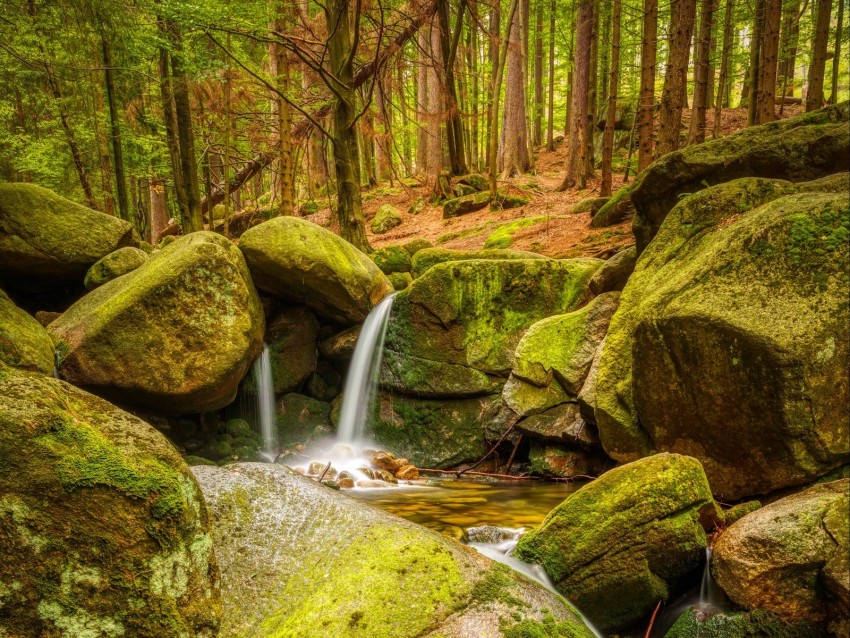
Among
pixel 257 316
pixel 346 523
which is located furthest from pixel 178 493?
pixel 257 316

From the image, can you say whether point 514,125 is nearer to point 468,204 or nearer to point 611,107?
point 468,204

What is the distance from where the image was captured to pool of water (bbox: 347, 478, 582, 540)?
4829 mm

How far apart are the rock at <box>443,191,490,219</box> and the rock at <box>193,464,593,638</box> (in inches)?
501

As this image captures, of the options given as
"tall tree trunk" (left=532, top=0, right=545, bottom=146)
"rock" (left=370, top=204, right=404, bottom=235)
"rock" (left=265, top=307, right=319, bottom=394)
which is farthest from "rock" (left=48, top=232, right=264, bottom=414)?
"tall tree trunk" (left=532, top=0, right=545, bottom=146)

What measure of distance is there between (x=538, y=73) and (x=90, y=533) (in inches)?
1061

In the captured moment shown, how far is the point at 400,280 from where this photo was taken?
33.3 feet

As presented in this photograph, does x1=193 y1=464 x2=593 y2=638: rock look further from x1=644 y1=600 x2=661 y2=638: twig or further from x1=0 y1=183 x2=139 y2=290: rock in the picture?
x1=0 y1=183 x2=139 y2=290: rock

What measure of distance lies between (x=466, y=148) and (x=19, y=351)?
18.1 meters

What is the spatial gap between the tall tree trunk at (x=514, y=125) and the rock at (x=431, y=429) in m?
11.8

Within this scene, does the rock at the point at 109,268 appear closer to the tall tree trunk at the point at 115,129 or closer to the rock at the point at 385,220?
the tall tree trunk at the point at 115,129

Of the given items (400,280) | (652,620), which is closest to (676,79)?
(400,280)

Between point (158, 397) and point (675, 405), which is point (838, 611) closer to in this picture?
point (675, 405)

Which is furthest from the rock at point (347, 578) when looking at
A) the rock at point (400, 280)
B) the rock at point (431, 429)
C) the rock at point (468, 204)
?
the rock at point (468, 204)

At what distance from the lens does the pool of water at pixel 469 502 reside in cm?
483
